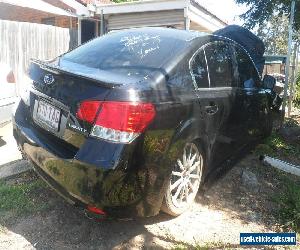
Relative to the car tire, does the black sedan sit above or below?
above

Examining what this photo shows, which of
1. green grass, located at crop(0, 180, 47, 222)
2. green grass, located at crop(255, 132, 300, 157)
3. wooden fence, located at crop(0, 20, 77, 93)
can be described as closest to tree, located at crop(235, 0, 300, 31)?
green grass, located at crop(255, 132, 300, 157)

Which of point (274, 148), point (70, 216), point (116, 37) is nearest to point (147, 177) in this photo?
point (70, 216)

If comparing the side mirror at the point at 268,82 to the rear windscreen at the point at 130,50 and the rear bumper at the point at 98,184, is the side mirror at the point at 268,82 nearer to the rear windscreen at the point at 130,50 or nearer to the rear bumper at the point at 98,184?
the rear windscreen at the point at 130,50

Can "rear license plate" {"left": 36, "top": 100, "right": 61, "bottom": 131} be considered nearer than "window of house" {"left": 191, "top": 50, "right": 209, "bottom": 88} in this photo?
Yes

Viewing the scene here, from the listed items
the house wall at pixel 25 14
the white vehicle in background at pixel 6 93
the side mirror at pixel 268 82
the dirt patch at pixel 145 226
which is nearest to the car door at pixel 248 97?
the side mirror at pixel 268 82

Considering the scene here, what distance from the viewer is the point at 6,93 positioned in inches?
220

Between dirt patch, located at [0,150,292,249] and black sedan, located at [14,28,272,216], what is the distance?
227mm

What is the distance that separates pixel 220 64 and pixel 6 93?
3.14m

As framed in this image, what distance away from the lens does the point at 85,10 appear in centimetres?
1333

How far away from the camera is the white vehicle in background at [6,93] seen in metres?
5.48

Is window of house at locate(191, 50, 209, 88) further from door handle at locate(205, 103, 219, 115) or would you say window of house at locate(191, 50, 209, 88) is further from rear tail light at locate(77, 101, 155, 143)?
rear tail light at locate(77, 101, 155, 143)

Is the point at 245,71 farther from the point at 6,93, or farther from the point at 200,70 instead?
the point at 6,93

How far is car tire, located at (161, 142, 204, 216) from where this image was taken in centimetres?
341

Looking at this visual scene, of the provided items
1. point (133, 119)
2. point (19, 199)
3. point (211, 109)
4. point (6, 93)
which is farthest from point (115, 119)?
point (6, 93)
